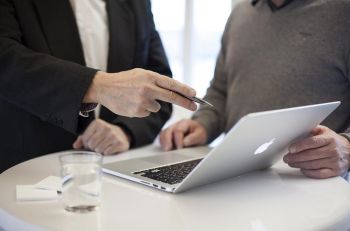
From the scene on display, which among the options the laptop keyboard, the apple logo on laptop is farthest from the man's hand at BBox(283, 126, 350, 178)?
the laptop keyboard

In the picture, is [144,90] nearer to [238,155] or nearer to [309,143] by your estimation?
[238,155]

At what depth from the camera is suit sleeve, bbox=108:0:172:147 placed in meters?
1.42

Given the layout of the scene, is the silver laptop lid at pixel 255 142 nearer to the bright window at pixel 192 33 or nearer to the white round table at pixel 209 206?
the white round table at pixel 209 206

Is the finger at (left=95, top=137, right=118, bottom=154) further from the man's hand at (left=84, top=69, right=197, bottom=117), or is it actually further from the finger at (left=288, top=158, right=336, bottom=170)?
the finger at (left=288, top=158, right=336, bottom=170)

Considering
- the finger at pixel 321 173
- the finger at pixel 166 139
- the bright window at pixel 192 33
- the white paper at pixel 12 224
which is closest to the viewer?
the white paper at pixel 12 224

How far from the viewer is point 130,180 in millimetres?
1039

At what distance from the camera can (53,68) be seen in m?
1.12

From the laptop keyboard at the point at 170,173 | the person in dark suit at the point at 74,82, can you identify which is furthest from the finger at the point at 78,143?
the laptop keyboard at the point at 170,173

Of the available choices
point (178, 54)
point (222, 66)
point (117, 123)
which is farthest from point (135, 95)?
point (178, 54)

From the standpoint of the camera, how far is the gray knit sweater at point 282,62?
4.59 feet

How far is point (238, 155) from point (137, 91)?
242mm

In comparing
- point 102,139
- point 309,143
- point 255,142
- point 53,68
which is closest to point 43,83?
point 53,68

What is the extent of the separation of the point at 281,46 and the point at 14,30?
0.79 m

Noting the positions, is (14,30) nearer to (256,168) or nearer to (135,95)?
(135,95)
